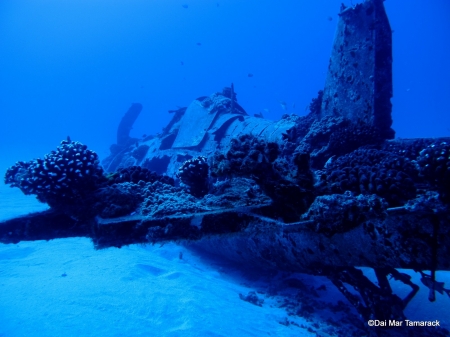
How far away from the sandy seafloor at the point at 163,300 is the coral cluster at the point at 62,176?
5.13 feet

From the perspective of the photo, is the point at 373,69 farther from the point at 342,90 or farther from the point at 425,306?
the point at 425,306

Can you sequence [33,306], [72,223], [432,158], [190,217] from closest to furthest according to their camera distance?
[432,158] < [190,217] < [72,223] < [33,306]

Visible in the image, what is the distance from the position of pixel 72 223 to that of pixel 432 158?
4627 millimetres

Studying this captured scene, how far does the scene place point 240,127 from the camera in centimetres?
1266

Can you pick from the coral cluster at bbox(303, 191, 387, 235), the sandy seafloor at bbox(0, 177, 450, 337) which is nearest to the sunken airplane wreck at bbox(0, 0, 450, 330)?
the coral cluster at bbox(303, 191, 387, 235)

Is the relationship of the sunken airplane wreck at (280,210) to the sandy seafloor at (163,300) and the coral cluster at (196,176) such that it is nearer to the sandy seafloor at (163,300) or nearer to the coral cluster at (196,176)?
the coral cluster at (196,176)

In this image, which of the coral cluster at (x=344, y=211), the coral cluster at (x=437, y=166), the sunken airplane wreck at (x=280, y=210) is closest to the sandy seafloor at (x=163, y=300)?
the sunken airplane wreck at (x=280, y=210)

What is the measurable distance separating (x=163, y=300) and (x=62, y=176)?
2.60 m

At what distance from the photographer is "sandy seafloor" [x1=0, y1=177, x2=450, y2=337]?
12.8ft

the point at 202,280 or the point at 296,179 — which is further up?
the point at 296,179

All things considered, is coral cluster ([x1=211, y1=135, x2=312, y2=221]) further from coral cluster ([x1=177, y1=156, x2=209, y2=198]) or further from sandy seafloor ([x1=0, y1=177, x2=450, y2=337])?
coral cluster ([x1=177, y1=156, x2=209, y2=198])

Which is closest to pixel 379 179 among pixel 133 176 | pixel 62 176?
pixel 133 176

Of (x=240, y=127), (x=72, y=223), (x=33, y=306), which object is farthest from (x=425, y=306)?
(x=240, y=127)

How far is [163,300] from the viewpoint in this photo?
460 cm
